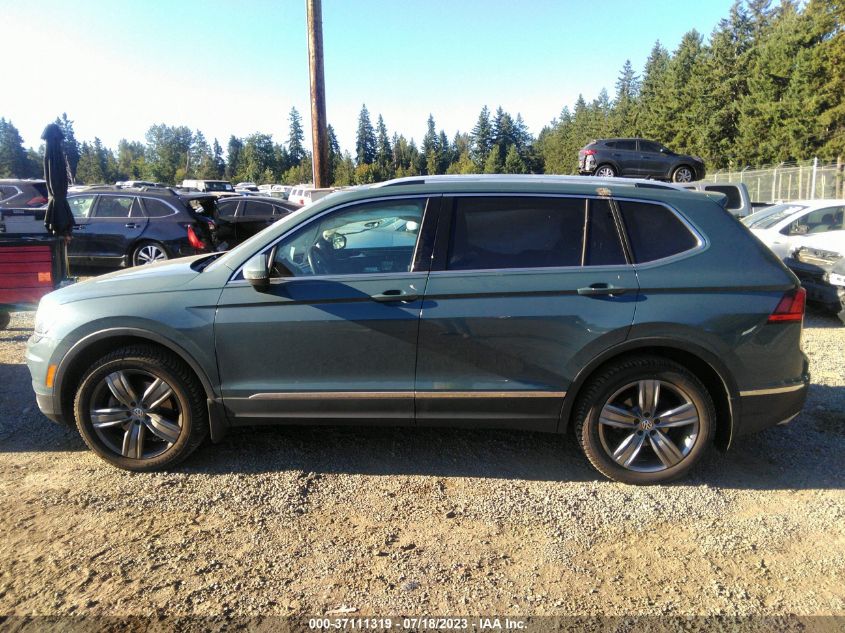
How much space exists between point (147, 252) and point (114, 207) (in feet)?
3.68

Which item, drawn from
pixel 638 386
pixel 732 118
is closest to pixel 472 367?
pixel 638 386

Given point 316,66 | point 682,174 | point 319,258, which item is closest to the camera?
point 319,258

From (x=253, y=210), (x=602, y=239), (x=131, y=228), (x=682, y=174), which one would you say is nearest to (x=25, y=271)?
(x=131, y=228)

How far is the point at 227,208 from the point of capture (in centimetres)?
1684

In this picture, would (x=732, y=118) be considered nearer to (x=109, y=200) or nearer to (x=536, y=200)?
(x=109, y=200)

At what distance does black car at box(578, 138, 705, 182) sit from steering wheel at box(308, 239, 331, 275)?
1748cm

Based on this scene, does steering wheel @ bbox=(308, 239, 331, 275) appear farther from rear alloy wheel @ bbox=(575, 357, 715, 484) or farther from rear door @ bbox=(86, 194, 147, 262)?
rear door @ bbox=(86, 194, 147, 262)

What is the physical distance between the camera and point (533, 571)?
Answer: 9.48 ft

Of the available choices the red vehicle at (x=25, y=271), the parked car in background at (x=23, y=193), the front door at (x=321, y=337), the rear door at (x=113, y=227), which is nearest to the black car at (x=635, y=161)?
the rear door at (x=113, y=227)

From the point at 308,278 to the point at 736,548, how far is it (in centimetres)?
274

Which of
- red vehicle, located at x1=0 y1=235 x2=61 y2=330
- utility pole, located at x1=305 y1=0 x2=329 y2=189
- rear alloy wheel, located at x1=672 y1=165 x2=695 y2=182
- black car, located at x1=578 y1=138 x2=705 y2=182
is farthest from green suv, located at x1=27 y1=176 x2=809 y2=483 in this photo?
rear alloy wheel, located at x1=672 y1=165 x2=695 y2=182

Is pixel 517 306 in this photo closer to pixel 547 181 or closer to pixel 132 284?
pixel 547 181

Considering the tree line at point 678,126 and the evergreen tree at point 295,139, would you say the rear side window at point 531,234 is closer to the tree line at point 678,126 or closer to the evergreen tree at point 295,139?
the tree line at point 678,126

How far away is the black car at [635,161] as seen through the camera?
19828 mm
